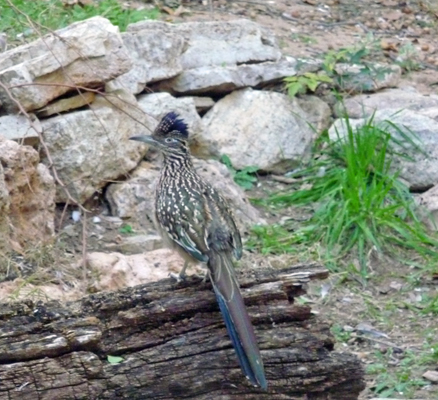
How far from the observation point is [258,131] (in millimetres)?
10031

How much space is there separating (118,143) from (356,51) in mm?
2898

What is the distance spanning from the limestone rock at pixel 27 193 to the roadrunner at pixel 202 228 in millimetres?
1063

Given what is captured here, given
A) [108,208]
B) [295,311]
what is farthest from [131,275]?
[295,311]

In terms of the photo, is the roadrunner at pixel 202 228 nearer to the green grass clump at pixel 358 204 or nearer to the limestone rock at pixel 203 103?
the green grass clump at pixel 358 204

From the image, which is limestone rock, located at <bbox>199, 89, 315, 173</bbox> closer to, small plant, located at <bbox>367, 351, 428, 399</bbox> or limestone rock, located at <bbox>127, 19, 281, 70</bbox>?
limestone rock, located at <bbox>127, 19, 281, 70</bbox>

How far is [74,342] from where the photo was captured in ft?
17.8

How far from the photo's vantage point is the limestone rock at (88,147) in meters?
8.68

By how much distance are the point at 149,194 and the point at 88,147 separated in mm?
636

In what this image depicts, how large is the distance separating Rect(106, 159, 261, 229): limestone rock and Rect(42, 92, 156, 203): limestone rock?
147 mm

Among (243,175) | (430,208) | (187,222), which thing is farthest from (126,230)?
(430,208)

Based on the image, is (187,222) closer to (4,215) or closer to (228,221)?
(228,221)

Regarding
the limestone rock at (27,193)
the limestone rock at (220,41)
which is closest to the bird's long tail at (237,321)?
the limestone rock at (27,193)

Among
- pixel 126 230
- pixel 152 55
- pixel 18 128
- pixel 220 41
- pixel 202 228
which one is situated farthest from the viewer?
pixel 220 41

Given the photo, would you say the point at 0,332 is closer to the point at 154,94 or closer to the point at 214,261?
the point at 214,261
